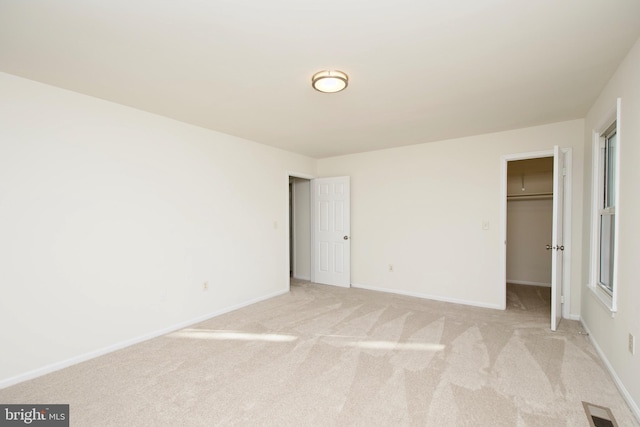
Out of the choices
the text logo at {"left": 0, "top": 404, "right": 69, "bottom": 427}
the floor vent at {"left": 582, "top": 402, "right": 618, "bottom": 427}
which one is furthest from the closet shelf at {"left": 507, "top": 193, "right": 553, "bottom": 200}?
the text logo at {"left": 0, "top": 404, "right": 69, "bottom": 427}

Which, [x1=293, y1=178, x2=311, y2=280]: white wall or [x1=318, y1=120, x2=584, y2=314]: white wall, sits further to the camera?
[x1=293, y1=178, x2=311, y2=280]: white wall

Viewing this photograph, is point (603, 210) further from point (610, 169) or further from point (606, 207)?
point (610, 169)

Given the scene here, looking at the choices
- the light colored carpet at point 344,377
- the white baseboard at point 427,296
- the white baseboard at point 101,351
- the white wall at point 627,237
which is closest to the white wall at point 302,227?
the white baseboard at point 427,296

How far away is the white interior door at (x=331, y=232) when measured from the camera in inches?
207

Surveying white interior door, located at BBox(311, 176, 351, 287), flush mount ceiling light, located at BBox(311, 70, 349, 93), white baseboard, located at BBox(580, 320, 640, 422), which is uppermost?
flush mount ceiling light, located at BBox(311, 70, 349, 93)

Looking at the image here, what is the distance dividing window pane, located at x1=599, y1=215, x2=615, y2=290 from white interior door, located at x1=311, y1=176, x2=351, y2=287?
10.6 ft

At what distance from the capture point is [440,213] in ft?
14.6

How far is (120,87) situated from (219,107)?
0.84 meters

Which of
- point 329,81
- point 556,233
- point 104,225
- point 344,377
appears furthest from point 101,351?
point 556,233

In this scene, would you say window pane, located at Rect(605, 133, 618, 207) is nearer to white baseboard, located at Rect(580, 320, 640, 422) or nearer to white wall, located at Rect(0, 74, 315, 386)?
white baseboard, located at Rect(580, 320, 640, 422)

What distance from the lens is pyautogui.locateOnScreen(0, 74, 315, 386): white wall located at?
2.33m

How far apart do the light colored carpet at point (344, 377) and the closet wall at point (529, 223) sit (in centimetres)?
229

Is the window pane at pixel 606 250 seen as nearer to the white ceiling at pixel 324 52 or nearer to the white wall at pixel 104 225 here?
the white ceiling at pixel 324 52

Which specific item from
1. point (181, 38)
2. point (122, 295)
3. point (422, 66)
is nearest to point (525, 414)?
point (422, 66)
